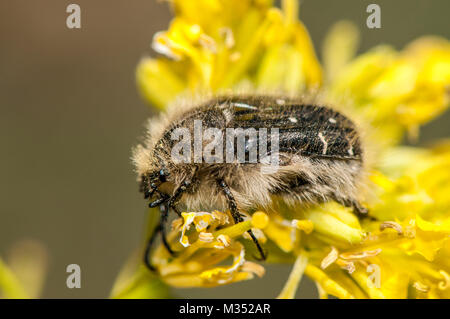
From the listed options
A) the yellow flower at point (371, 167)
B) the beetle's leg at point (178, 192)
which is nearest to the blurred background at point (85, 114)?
the yellow flower at point (371, 167)

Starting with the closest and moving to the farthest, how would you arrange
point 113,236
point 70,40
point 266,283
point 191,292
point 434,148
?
point 434,148
point 191,292
point 266,283
point 113,236
point 70,40

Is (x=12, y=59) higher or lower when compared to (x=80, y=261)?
higher

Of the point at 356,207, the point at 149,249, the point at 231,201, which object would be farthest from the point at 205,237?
the point at 356,207

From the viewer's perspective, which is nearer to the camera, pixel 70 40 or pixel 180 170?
pixel 180 170

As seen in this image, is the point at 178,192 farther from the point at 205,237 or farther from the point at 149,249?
the point at 149,249
